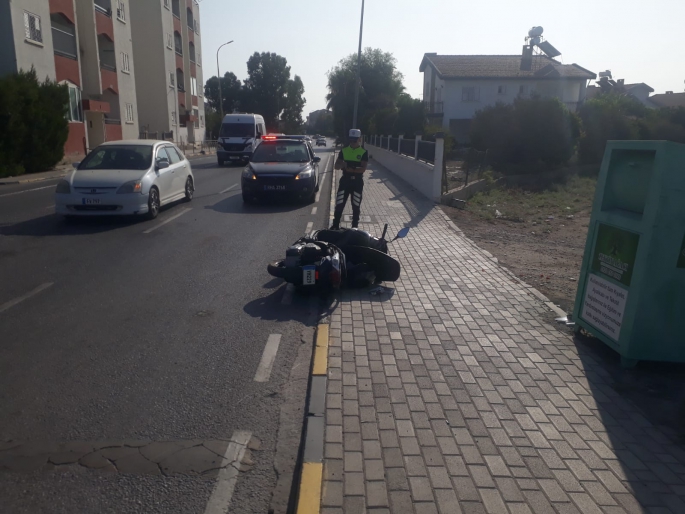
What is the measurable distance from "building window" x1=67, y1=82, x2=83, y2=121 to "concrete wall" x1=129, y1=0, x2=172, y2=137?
1821 cm

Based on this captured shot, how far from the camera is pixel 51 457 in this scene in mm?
3779

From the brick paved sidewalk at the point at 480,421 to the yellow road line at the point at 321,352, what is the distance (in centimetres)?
10

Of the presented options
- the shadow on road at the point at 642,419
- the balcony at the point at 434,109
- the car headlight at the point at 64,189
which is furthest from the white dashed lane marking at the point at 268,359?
the balcony at the point at 434,109

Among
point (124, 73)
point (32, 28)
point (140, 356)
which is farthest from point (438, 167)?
point (124, 73)

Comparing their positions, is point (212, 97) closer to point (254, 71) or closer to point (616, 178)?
point (254, 71)

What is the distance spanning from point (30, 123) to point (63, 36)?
30.4 ft

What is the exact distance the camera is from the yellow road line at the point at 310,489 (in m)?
3.23

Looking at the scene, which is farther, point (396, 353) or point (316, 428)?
point (396, 353)

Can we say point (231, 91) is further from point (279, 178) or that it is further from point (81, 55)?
point (279, 178)

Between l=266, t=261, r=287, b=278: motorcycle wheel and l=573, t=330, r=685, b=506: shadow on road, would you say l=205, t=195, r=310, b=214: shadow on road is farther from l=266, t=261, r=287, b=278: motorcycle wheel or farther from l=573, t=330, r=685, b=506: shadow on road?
l=573, t=330, r=685, b=506: shadow on road

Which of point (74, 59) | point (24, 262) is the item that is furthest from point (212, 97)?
point (24, 262)

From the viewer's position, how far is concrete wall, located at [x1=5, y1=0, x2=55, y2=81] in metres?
25.8

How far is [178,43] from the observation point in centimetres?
5884

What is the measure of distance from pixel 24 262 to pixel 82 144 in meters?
26.3
